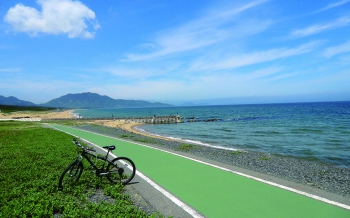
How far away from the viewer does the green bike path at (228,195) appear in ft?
17.3

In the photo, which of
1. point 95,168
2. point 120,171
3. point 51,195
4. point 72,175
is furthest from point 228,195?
point 51,195

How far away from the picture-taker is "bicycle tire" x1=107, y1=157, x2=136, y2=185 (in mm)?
7196

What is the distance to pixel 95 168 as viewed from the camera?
7109mm

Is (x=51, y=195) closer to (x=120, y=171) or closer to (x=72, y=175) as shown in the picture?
(x=72, y=175)

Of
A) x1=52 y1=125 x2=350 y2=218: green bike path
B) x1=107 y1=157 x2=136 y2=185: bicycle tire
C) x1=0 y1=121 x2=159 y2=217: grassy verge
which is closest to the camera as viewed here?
x1=0 y1=121 x2=159 y2=217: grassy verge

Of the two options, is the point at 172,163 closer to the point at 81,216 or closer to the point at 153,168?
the point at 153,168

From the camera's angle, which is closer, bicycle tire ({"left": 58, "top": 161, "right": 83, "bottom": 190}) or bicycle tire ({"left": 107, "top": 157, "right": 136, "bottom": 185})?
bicycle tire ({"left": 58, "top": 161, "right": 83, "bottom": 190})

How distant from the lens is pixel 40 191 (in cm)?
640

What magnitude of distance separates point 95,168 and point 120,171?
0.75m

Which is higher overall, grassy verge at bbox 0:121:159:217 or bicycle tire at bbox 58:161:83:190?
bicycle tire at bbox 58:161:83:190

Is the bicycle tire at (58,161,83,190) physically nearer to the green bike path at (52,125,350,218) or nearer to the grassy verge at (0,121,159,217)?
the grassy verge at (0,121,159,217)

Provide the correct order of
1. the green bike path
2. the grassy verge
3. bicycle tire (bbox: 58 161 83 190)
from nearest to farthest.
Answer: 1. the grassy verge
2. the green bike path
3. bicycle tire (bbox: 58 161 83 190)

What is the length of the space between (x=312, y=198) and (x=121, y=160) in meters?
5.52

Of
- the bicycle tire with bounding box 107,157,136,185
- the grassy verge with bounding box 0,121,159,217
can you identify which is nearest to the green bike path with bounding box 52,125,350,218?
the bicycle tire with bounding box 107,157,136,185
